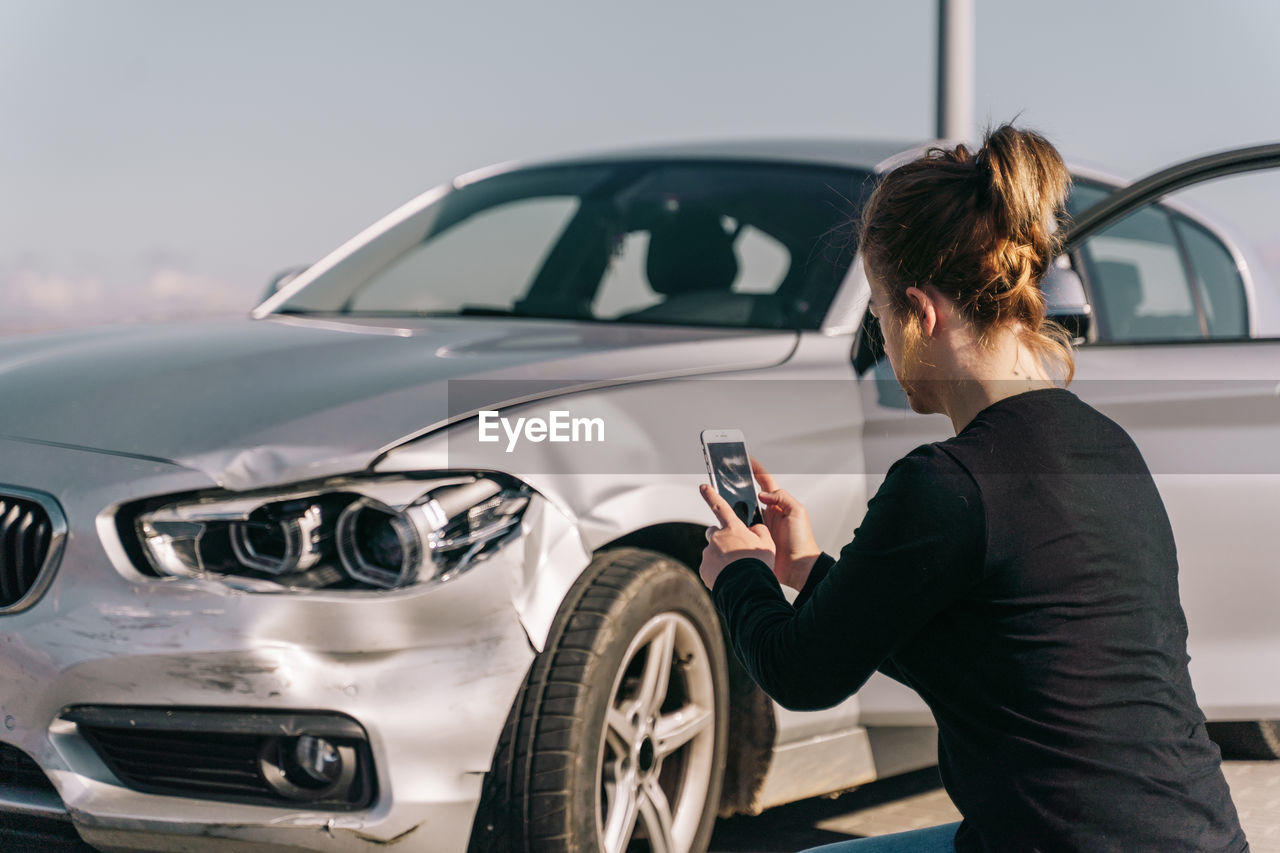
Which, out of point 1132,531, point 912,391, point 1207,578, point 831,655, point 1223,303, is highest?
point 912,391

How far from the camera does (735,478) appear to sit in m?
1.86

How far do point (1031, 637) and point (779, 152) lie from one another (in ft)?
9.29

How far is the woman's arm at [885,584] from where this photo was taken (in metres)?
1.39

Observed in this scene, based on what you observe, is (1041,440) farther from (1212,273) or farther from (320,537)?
(1212,273)

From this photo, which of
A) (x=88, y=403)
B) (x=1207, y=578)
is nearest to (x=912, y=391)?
(x=88, y=403)

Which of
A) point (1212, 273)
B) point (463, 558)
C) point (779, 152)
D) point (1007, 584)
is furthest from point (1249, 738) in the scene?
point (1007, 584)

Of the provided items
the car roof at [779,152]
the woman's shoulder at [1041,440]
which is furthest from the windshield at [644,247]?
the woman's shoulder at [1041,440]

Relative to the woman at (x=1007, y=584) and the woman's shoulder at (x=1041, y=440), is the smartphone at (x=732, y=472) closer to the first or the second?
the woman at (x=1007, y=584)

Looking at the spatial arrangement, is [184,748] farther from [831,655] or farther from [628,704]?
[831,655]

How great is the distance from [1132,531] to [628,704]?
1.35m

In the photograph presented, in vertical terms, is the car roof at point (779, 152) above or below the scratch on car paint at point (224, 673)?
above

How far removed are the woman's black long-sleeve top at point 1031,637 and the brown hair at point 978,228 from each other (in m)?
0.14

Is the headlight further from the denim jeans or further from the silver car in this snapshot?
the denim jeans

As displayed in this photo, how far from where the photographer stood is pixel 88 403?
101 inches
